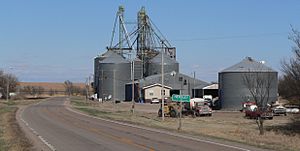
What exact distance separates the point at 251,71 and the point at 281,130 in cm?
4526

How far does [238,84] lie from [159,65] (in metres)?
50.1

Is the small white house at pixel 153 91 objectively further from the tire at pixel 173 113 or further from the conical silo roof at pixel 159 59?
the tire at pixel 173 113

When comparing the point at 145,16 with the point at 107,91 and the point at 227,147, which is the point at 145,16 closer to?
the point at 107,91

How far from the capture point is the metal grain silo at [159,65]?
131 metres

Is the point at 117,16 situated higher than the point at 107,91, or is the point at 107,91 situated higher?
the point at 117,16

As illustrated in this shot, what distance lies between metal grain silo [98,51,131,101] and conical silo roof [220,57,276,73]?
47.6 m

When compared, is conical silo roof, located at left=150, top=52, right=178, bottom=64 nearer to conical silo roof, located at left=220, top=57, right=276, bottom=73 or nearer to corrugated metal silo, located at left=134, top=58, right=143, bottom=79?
corrugated metal silo, located at left=134, top=58, right=143, bottom=79

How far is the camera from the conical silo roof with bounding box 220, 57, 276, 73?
3369 inches

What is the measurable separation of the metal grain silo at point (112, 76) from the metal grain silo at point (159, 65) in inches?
229

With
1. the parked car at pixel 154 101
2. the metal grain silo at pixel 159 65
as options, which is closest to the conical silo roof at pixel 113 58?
the metal grain silo at pixel 159 65

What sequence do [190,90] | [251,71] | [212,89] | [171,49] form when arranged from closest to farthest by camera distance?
[251,71], [212,89], [190,90], [171,49]

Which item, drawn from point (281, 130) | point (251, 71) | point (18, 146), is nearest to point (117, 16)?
point (251, 71)

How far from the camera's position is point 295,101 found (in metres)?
38.5

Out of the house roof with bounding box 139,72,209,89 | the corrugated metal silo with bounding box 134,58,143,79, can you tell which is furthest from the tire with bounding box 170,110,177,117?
the corrugated metal silo with bounding box 134,58,143,79
